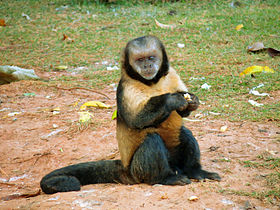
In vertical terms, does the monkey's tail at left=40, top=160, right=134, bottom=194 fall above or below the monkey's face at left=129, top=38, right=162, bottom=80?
below

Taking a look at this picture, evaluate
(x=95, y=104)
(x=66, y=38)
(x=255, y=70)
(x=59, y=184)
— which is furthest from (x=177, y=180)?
(x=66, y=38)

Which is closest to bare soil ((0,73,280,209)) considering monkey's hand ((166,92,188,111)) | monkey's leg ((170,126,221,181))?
monkey's leg ((170,126,221,181))

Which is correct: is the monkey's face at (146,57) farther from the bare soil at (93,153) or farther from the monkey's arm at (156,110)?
the bare soil at (93,153)

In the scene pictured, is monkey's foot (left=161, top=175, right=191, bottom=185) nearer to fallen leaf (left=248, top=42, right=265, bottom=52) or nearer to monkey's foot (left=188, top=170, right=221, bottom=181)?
monkey's foot (left=188, top=170, right=221, bottom=181)

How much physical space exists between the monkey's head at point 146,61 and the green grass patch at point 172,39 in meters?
2.18

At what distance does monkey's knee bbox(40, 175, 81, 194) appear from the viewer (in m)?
3.94

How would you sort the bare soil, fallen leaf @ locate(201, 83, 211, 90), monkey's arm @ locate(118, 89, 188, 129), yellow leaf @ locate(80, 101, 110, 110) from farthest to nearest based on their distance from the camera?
fallen leaf @ locate(201, 83, 211, 90) → yellow leaf @ locate(80, 101, 110, 110) → monkey's arm @ locate(118, 89, 188, 129) → the bare soil

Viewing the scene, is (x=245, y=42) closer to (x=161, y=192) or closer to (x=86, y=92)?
(x=86, y=92)

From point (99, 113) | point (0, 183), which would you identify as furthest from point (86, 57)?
point (0, 183)

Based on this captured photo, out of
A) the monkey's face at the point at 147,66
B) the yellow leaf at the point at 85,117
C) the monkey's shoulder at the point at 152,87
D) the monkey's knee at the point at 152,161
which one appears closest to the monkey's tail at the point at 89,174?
the monkey's knee at the point at 152,161

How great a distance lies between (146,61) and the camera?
13.2 feet

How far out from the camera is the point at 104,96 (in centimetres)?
759

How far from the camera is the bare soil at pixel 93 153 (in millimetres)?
3365

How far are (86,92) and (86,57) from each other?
259 centimetres
